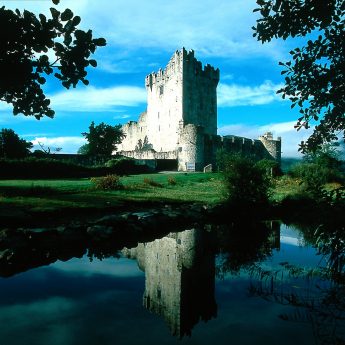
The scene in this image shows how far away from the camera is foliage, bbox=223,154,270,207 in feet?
45.9

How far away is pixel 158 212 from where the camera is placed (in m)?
11.8

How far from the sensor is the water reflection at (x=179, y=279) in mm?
4805

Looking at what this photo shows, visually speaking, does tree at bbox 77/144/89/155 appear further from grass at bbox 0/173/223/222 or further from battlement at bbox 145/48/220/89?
grass at bbox 0/173/223/222

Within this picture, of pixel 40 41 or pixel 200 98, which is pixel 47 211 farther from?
pixel 200 98

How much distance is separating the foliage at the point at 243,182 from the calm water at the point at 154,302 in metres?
5.90

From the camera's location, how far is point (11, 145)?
32.8 metres

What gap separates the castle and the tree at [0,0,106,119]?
35.1 meters

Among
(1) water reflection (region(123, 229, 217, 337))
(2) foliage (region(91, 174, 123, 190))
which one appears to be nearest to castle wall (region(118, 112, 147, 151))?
(2) foliage (region(91, 174, 123, 190))

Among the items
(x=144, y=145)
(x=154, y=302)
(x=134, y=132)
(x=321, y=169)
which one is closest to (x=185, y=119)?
(x=144, y=145)

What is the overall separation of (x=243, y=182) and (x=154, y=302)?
9597mm

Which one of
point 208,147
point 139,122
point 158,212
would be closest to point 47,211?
point 158,212

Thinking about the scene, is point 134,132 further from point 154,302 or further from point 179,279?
point 154,302

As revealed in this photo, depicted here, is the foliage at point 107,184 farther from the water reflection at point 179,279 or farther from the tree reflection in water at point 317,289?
the tree reflection in water at point 317,289

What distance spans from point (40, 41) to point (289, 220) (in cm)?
1135
